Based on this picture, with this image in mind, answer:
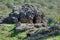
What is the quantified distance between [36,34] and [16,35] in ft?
12.5

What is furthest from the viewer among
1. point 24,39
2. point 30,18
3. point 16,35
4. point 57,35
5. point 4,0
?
point 4,0

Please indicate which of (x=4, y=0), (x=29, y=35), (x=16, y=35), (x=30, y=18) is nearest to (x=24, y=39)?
(x=29, y=35)

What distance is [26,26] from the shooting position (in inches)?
1179

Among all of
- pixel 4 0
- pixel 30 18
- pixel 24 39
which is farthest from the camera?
pixel 4 0

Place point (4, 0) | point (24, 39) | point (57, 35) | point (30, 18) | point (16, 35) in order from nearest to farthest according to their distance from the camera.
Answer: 1. point (57, 35)
2. point (24, 39)
3. point (16, 35)
4. point (30, 18)
5. point (4, 0)

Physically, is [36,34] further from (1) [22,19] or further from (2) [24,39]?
(1) [22,19]

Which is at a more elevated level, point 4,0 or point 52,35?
point 52,35

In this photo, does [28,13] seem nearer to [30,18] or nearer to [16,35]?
[30,18]

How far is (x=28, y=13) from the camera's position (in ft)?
121

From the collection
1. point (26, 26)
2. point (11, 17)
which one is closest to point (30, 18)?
point (11, 17)

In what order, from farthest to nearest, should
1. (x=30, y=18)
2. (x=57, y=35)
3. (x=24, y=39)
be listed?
1. (x=30, y=18)
2. (x=24, y=39)
3. (x=57, y=35)

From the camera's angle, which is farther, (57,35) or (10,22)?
(10,22)

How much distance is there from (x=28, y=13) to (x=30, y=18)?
0.98 meters

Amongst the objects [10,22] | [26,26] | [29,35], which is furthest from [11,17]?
[29,35]
